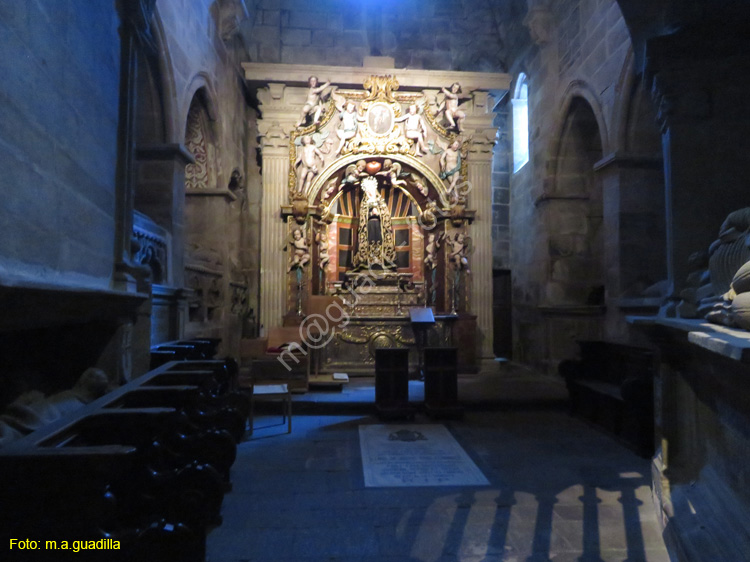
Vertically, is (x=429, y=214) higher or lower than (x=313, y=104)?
lower

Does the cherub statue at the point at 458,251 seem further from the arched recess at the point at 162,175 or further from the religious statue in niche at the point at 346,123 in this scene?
the arched recess at the point at 162,175

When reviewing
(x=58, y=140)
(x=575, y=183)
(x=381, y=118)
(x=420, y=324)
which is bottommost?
(x=420, y=324)

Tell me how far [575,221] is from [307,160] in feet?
16.6

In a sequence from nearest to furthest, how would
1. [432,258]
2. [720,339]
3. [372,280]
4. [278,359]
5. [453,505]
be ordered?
[720,339] → [453,505] → [278,359] → [372,280] → [432,258]

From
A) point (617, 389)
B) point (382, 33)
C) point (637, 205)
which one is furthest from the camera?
point (382, 33)

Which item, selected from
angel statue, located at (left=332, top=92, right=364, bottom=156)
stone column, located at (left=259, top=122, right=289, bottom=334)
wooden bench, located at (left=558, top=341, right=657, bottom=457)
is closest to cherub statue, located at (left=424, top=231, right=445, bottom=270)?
angel statue, located at (left=332, top=92, right=364, bottom=156)

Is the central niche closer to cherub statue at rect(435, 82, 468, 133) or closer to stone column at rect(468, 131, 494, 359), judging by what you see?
stone column at rect(468, 131, 494, 359)

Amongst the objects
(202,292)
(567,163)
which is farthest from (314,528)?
(567,163)

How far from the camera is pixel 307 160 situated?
9.70 meters

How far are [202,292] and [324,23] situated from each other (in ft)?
22.7

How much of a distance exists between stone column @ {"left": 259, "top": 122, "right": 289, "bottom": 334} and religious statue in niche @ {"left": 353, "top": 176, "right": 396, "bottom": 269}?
153 cm

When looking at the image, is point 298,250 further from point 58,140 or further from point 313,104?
point 58,140

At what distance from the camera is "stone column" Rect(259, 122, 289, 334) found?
379 inches

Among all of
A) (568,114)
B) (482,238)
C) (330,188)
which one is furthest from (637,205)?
(330,188)
